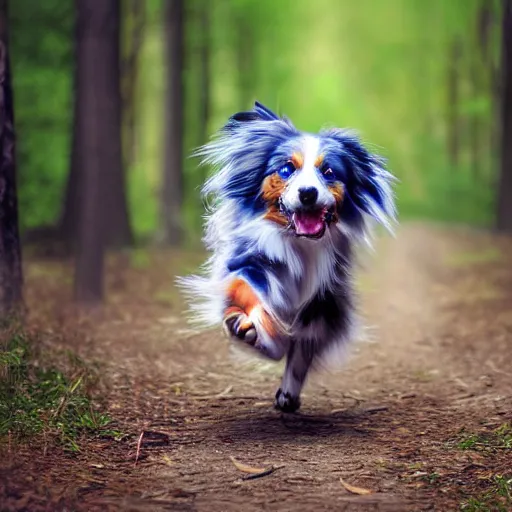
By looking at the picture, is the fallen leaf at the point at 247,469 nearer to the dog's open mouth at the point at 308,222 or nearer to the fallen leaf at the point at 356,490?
the fallen leaf at the point at 356,490

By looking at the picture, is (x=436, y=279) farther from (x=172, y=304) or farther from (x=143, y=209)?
(x=143, y=209)

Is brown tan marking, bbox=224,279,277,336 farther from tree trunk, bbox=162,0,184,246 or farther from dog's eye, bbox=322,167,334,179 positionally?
tree trunk, bbox=162,0,184,246

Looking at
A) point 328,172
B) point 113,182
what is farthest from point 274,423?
point 113,182

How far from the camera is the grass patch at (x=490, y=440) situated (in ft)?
14.6

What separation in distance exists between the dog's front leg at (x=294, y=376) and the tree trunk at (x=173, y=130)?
9.93m

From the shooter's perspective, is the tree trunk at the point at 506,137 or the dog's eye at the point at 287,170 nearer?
Answer: the dog's eye at the point at 287,170

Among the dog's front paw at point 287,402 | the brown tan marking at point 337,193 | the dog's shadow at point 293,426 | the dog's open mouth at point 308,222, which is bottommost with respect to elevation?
the dog's shadow at point 293,426

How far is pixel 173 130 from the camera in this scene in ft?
48.3

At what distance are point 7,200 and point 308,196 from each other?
2.16m

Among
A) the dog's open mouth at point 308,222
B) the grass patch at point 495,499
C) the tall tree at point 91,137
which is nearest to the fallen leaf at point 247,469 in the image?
the grass patch at point 495,499

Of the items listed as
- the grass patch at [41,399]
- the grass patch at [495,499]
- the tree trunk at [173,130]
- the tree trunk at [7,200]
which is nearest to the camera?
the grass patch at [495,499]

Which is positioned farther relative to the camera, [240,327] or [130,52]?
[130,52]

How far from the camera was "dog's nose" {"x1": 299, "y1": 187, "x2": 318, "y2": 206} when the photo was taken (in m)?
4.38

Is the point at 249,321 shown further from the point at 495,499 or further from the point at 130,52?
the point at 130,52
